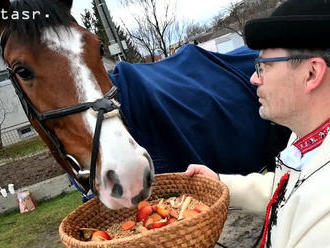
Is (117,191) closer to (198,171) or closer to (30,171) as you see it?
(198,171)

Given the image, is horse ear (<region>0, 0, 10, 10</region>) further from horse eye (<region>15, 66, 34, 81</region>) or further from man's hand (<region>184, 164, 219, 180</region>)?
man's hand (<region>184, 164, 219, 180</region>)

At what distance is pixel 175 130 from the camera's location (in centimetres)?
233

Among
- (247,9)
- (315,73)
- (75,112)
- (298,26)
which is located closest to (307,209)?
(315,73)

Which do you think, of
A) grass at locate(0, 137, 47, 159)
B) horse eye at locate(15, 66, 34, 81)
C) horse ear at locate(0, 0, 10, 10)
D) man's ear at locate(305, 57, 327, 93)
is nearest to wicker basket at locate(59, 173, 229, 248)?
man's ear at locate(305, 57, 327, 93)

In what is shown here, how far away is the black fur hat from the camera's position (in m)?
1.11

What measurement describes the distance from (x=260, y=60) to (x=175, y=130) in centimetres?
108

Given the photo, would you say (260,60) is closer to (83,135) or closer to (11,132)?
(83,135)

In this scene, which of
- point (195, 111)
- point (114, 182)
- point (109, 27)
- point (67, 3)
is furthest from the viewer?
point (109, 27)

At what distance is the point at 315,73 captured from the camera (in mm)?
1155

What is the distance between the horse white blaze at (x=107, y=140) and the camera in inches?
58.7

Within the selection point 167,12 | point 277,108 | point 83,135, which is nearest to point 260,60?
point 277,108

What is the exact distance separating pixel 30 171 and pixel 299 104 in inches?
314

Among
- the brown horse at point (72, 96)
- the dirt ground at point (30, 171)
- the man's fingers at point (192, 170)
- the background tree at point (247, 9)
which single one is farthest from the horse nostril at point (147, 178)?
the background tree at point (247, 9)

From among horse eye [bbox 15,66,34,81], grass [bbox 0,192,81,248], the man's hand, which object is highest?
horse eye [bbox 15,66,34,81]
